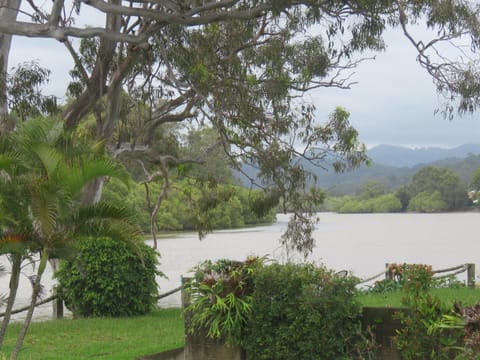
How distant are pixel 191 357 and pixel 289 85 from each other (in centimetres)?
1010

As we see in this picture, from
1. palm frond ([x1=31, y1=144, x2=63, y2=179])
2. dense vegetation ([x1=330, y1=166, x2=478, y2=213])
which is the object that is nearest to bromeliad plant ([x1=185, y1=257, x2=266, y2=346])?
palm frond ([x1=31, y1=144, x2=63, y2=179])

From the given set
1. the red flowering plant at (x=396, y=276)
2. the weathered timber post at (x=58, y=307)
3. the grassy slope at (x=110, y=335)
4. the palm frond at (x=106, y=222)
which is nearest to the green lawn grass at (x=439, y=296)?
the grassy slope at (x=110, y=335)

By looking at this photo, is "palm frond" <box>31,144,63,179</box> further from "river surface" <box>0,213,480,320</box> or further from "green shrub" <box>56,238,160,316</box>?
"river surface" <box>0,213,480,320</box>

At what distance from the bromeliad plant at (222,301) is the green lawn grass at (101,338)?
1357 millimetres

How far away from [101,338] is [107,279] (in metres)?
2.67

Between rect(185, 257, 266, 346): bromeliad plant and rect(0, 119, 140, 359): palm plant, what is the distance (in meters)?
1.00

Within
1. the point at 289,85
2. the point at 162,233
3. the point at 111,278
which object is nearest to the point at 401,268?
the point at 289,85

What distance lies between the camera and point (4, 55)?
1566cm

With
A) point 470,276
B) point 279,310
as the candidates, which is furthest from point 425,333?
point 470,276

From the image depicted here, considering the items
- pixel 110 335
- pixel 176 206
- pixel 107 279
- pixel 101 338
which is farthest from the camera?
pixel 176 206

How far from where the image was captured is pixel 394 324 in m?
8.43

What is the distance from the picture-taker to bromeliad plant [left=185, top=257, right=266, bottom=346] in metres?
9.05

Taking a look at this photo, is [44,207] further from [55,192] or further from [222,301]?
[222,301]

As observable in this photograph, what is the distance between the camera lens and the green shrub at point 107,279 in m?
14.7
